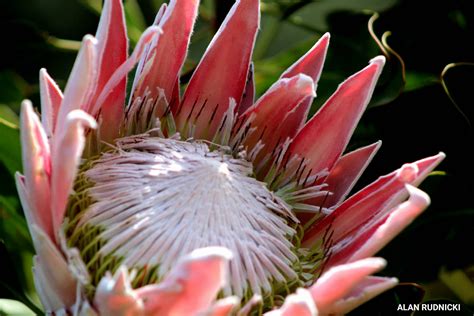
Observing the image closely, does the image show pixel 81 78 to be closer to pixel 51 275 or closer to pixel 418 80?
pixel 51 275

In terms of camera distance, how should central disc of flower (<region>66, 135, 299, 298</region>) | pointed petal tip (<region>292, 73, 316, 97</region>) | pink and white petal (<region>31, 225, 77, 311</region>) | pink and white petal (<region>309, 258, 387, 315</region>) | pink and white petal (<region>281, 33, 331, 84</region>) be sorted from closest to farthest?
pink and white petal (<region>309, 258, 387, 315</region>)
pink and white petal (<region>31, 225, 77, 311</region>)
central disc of flower (<region>66, 135, 299, 298</region>)
pointed petal tip (<region>292, 73, 316, 97</region>)
pink and white petal (<region>281, 33, 331, 84</region>)

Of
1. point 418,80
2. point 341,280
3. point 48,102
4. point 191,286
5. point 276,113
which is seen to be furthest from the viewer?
point 418,80

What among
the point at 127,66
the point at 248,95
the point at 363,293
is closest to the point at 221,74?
the point at 248,95

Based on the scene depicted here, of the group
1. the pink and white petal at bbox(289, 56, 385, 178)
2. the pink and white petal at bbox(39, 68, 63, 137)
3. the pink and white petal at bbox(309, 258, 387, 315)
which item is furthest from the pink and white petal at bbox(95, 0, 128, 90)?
the pink and white petal at bbox(309, 258, 387, 315)

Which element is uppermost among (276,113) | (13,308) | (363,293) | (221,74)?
(221,74)

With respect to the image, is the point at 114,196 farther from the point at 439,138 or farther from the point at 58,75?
the point at 58,75

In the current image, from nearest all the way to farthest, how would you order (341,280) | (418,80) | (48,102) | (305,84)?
(341,280), (48,102), (305,84), (418,80)

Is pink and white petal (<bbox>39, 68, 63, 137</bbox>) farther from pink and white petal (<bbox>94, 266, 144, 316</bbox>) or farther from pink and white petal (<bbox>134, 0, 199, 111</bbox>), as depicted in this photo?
pink and white petal (<bbox>94, 266, 144, 316</bbox>)
